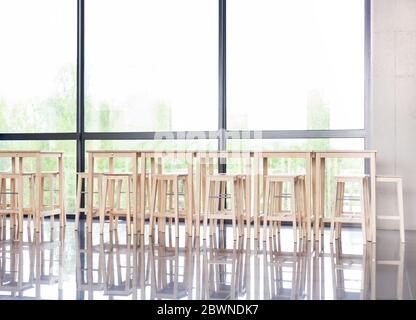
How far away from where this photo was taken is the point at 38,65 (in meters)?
6.90

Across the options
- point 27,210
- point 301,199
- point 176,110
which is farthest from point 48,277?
point 176,110

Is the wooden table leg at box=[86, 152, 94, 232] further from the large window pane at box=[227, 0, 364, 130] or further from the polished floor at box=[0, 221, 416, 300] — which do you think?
the large window pane at box=[227, 0, 364, 130]

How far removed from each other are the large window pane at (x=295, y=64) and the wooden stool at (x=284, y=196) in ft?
3.82

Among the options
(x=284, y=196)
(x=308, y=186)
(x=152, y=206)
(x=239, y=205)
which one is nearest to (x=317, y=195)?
(x=308, y=186)

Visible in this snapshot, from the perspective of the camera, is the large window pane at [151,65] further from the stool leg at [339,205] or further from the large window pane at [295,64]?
the stool leg at [339,205]

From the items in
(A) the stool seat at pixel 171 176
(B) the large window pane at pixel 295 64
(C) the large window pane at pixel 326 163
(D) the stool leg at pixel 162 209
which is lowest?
(D) the stool leg at pixel 162 209

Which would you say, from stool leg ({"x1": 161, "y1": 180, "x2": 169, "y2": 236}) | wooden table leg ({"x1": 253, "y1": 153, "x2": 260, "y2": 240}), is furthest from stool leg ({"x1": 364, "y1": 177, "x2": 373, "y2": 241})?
stool leg ({"x1": 161, "y1": 180, "x2": 169, "y2": 236})

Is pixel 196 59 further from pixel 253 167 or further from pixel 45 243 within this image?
pixel 45 243

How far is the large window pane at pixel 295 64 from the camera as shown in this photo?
612 cm

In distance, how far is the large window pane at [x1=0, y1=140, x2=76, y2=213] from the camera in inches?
266

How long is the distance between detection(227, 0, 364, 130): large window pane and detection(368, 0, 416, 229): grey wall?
0.50 m

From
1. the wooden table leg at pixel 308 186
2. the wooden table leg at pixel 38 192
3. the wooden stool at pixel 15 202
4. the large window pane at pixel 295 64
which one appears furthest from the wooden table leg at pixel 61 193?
the wooden table leg at pixel 308 186
